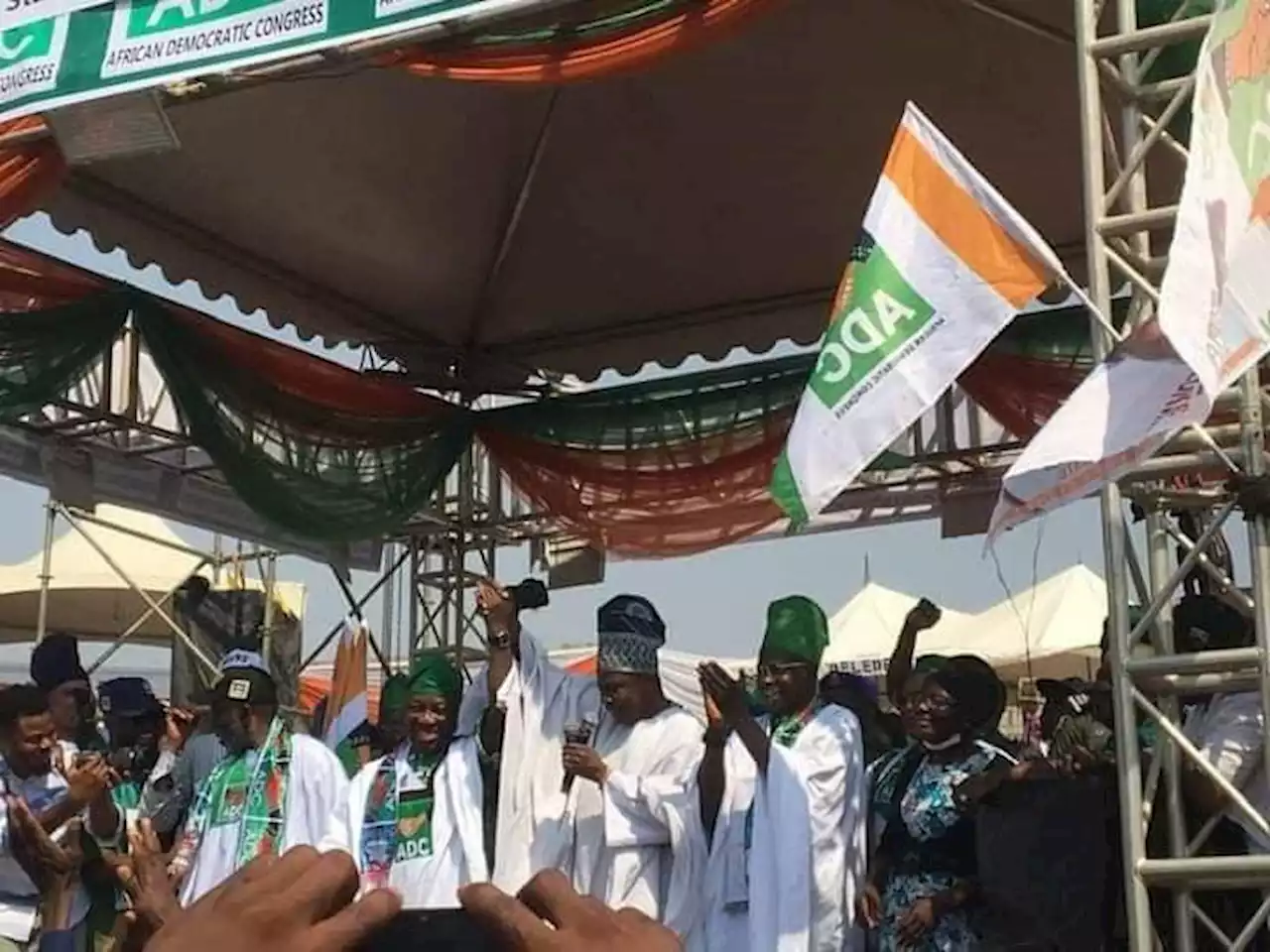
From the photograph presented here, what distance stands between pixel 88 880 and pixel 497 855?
1.29 m

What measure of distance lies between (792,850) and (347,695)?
2749 millimetres

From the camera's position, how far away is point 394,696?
19.4ft

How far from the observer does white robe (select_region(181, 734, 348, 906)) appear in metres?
5.20

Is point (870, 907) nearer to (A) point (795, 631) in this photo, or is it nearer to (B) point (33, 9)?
(A) point (795, 631)

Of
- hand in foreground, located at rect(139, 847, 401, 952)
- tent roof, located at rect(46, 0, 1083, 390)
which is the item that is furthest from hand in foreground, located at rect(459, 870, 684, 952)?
tent roof, located at rect(46, 0, 1083, 390)

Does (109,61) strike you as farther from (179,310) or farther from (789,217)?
(789,217)

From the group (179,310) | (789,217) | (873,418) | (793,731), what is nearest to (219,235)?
(179,310)

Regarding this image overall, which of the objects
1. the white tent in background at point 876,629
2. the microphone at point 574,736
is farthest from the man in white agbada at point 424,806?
the white tent in background at point 876,629

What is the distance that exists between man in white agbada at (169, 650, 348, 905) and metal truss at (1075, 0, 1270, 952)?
2.44m

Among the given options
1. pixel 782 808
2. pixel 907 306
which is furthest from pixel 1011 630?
pixel 907 306

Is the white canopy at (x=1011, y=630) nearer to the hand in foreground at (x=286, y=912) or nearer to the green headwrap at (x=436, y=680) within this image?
the green headwrap at (x=436, y=680)

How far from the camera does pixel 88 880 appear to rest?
525cm

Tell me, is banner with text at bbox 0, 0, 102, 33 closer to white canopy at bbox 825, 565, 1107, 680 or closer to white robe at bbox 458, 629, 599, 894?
white robe at bbox 458, 629, 599, 894

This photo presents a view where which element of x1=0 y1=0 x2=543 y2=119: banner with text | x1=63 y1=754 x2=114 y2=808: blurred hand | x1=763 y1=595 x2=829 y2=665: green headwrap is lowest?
x1=63 y1=754 x2=114 y2=808: blurred hand
